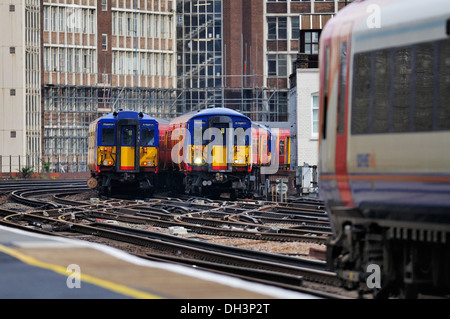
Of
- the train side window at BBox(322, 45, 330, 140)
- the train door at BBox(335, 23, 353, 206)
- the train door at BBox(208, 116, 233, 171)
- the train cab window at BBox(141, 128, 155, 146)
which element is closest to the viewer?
the train door at BBox(335, 23, 353, 206)

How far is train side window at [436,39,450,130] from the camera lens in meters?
8.30

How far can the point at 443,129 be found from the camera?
828 centimetres

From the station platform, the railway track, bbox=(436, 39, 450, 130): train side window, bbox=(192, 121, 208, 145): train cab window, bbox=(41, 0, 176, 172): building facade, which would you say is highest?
bbox=(41, 0, 176, 172): building facade

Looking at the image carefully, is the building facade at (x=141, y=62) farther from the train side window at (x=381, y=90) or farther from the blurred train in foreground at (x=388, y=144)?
the train side window at (x=381, y=90)

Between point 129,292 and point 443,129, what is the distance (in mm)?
3093

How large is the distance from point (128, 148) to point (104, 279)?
96.6 ft

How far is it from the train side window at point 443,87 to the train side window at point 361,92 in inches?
43.9

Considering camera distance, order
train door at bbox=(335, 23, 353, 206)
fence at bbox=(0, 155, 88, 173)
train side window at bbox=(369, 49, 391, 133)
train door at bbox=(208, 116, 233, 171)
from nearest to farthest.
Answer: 1. train side window at bbox=(369, 49, 391, 133)
2. train door at bbox=(335, 23, 353, 206)
3. train door at bbox=(208, 116, 233, 171)
4. fence at bbox=(0, 155, 88, 173)

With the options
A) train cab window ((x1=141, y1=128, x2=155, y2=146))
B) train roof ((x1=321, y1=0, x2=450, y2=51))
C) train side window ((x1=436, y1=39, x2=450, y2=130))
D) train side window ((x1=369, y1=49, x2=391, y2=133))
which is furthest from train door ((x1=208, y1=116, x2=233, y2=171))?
train side window ((x1=436, y1=39, x2=450, y2=130))

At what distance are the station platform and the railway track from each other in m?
1.75

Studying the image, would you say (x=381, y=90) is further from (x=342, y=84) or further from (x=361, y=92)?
(x=342, y=84)

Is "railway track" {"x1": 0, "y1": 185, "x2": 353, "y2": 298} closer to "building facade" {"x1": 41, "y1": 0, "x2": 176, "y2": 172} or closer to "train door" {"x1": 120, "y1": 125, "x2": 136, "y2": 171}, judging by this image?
"train door" {"x1": 120, "y1": 125, "x2": 136, "y2": 171}

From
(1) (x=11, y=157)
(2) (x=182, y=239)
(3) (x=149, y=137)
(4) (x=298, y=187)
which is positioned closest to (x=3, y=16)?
(1) (x=11, y=157)

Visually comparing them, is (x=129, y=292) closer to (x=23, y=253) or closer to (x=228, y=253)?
(x=23, y=253)
